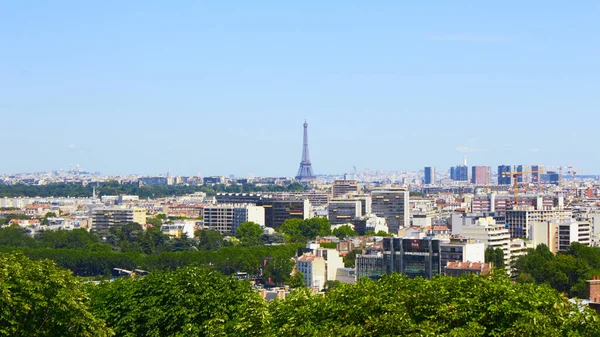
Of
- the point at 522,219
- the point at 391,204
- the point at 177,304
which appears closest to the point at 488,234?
the point at 522,219

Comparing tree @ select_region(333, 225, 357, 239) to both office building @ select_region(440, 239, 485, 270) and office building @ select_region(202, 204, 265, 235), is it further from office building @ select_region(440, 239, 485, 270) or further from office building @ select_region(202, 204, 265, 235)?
office building @ select_region(440, 239, 485, 270)

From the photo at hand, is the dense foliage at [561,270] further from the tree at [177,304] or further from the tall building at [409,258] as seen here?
the tree at [177,304]

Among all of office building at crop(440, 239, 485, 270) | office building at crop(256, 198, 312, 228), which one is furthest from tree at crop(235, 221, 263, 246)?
office building at crop(440, 239, 485, 270)

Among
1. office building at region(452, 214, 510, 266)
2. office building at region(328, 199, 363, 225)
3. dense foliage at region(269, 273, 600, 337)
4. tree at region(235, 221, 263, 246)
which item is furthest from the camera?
office building at region(328, 199, 363, 225)

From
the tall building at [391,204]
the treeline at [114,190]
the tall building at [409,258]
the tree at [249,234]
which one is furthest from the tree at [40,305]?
the treeline at [114,190]

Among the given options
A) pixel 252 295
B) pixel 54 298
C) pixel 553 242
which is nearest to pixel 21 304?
pixel 54 298

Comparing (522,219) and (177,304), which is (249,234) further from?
(177,304)
